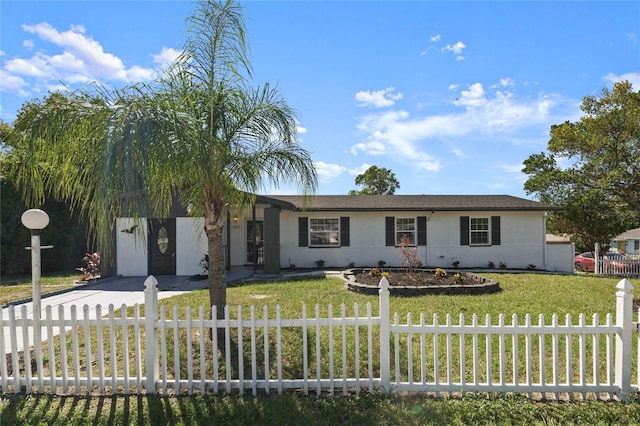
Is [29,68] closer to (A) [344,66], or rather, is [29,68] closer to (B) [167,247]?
(A) [344,66]

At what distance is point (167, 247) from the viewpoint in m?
13.3

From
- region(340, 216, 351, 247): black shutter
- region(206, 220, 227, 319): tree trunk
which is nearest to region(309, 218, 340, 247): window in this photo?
region(340, 216, 351, 247): black shutter

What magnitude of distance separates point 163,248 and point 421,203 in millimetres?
11290

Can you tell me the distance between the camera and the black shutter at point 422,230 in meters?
15.7

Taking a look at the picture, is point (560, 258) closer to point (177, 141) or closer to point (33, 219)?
point (177, 141)

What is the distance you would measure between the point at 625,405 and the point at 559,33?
7514 mm

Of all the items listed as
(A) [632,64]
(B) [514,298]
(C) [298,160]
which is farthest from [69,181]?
(A) [632,64]

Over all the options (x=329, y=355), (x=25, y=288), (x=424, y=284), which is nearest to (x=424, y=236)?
(x=424, y=284)

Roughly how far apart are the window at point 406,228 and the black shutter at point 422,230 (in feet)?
0.72

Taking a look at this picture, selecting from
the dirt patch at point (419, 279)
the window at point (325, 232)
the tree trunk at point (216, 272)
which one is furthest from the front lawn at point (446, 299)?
the window at point (325, 232)

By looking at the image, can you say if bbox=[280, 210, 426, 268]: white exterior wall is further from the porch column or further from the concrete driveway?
the concrete driveway

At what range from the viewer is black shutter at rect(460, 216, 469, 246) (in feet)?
51.4

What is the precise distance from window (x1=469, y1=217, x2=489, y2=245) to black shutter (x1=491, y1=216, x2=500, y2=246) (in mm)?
206

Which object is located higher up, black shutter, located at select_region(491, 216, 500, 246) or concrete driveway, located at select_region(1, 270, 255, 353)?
black shutter, located at select_region(491, 216, 500, 246)
